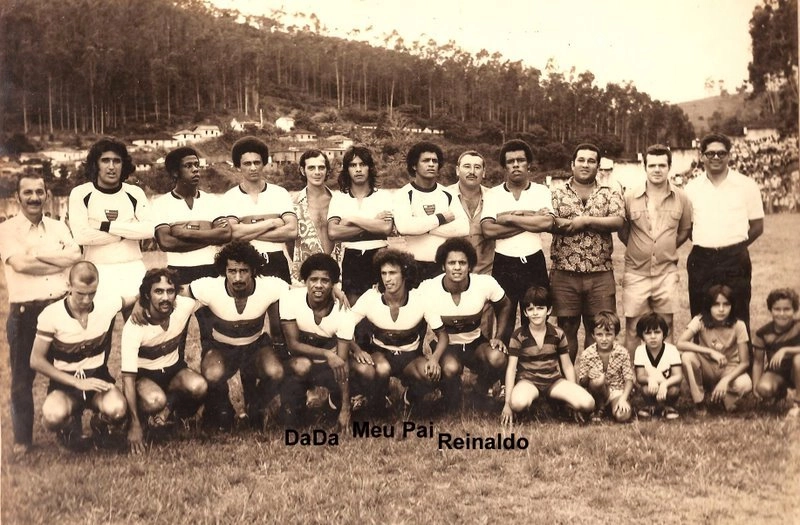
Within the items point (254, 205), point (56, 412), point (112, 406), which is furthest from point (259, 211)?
point (56, 412)

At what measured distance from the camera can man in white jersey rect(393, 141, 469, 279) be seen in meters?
5.05

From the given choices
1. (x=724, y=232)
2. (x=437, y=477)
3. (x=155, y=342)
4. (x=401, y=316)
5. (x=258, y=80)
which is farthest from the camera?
(x=258, y=80)

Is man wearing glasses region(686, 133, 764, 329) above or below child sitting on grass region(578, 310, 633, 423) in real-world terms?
above

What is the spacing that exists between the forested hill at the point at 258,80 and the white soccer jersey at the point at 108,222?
494mm

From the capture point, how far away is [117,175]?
5.02 metres

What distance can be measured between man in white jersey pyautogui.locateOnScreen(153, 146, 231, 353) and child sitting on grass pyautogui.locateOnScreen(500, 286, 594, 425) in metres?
2.03

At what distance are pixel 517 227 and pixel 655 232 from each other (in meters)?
0.94

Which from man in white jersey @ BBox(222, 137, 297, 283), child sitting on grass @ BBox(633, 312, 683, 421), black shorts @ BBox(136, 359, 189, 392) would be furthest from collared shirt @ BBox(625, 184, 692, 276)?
black shorts @ BBox(136, 359, 189, 392)

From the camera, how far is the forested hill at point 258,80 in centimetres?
512

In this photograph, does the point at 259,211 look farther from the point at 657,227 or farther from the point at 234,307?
the point at 657,227

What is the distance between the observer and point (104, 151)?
5023 mm

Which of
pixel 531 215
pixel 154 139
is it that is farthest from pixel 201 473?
pixel 531 215

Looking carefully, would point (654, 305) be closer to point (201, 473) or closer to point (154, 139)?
point (201, 473)

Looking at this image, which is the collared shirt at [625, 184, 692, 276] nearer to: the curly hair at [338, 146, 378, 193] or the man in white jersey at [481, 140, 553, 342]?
the man in white jersey at [481, 140, 553, 342]
